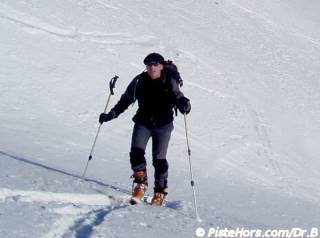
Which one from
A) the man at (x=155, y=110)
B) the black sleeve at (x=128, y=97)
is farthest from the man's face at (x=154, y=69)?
the black sleeve at (x=128, y=97)

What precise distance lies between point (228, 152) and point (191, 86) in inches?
148

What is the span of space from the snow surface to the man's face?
61.9 inches

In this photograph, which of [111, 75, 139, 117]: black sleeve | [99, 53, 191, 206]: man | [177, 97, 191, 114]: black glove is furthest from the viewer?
[111, 75, 139, 117]: black sleeve

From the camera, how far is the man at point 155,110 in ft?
23.8

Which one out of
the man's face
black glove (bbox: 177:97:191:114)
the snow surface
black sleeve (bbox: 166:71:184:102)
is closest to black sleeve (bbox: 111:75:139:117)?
the man's face

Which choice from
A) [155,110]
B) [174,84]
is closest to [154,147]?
[155,110]

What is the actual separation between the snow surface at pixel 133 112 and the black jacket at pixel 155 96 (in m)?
1.06

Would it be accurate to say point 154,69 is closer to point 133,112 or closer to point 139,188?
point 139,188

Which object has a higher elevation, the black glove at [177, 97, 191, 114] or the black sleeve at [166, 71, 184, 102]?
the black sleeve at [166, 71, 184, 102]

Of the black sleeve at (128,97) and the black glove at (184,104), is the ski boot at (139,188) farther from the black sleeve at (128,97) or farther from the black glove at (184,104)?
the black glove at (184,104)

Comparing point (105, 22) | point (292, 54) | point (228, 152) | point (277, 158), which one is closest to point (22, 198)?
point (228, 152)

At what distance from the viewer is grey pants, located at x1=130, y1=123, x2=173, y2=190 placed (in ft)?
24.6

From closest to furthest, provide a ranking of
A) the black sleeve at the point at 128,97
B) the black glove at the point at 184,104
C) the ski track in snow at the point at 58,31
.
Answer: the black glove at the point at 184,104
the black sleeve at the point at 128,97
the ski track in snow at the point at 58,31

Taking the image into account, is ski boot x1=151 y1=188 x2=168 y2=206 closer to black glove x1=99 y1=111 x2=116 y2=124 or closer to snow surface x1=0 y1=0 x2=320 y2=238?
snow surface x1=0 y1=0 x2=320 y2=238
